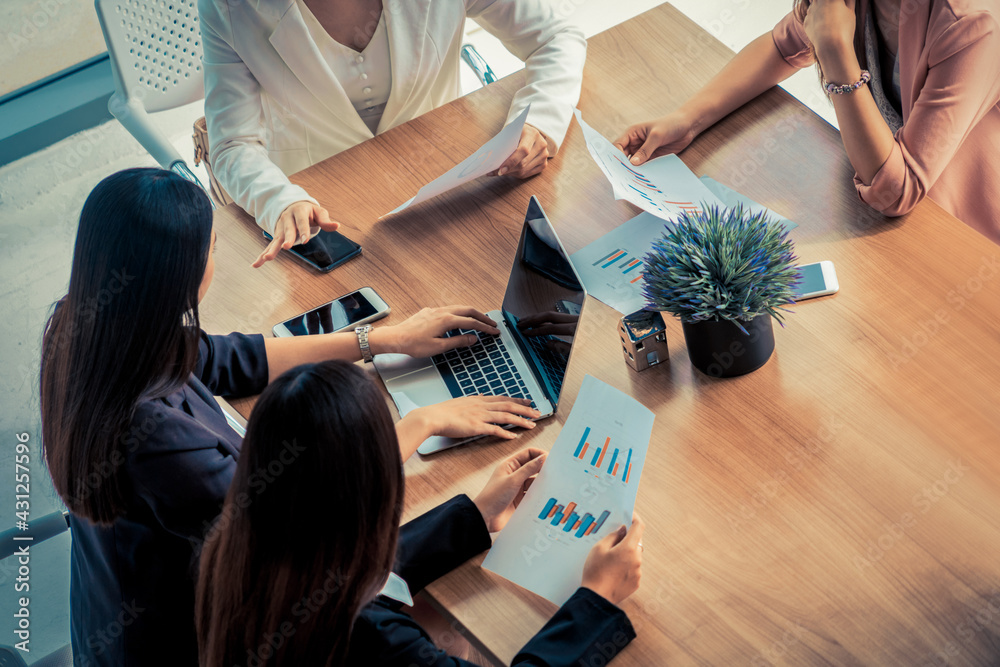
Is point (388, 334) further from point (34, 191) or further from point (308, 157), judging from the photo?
point (34, 191)

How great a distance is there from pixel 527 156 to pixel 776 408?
2.22 feet

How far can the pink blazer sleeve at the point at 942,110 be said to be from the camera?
127 cm

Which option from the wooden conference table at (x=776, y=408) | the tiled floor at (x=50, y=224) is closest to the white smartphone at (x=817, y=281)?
the wooden conference table at (x=776, y=408)

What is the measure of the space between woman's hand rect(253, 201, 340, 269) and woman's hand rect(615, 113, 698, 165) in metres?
0.57

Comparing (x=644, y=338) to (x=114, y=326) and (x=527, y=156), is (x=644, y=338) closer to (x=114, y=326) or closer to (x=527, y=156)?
(x=527, y=156)

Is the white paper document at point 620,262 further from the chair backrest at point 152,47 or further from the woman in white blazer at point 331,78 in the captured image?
the chair backrest at point 152,47

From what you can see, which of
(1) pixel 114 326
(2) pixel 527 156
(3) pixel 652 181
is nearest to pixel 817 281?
(3) pixel 652 181

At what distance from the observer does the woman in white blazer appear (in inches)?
62.2

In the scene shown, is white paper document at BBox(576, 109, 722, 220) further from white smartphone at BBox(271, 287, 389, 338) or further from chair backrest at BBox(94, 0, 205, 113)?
chair backrest at BBox(94, 0, 205, 113)

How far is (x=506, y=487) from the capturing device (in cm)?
109

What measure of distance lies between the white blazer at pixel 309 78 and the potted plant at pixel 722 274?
1.88 feet

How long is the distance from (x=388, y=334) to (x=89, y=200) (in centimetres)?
46

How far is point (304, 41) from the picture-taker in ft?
5.58

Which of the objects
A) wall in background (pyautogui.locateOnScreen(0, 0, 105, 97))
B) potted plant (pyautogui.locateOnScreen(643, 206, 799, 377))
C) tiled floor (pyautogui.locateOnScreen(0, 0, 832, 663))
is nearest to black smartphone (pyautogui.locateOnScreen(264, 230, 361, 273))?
potted plant (pyautogui.locateOnScreen(643, 206, 799, 377))
